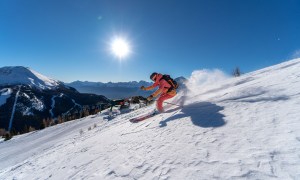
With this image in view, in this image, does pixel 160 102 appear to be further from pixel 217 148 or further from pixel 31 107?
pixel 31 107

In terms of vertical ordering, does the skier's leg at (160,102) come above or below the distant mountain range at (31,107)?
below

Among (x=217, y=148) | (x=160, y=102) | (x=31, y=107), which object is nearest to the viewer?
(x=217, y=148)

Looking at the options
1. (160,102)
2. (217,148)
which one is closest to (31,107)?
(160,102)

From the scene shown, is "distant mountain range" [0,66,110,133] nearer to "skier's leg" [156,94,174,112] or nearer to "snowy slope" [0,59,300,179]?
"skier's leg" [156,94,174,112]

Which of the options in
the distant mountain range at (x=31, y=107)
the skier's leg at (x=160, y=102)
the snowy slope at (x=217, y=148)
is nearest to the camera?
the snowy slope at (x=217, y=148)

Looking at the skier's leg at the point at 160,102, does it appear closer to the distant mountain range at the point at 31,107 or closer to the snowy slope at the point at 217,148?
the snowy slope at the point at 217,148

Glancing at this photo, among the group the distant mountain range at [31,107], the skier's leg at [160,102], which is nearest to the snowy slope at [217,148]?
the skier's leg at [160,102]

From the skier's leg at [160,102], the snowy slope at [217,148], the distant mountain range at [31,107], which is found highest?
the distant mountain range at [31,107]

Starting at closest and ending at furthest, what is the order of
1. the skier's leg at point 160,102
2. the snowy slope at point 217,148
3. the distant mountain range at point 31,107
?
1. the snowy slope at point 217,148
2. the skier's leg at point 160,102
3. the distant mountain range at point 31,107

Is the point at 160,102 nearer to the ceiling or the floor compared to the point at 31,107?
nearer to the floor

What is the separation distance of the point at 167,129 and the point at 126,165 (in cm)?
235

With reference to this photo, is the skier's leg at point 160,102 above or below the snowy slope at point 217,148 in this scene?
above

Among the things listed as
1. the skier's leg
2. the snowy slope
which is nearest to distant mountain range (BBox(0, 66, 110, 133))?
the skier's leg

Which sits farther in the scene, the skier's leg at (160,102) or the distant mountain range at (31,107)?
the distant mountain range at (31,107)
